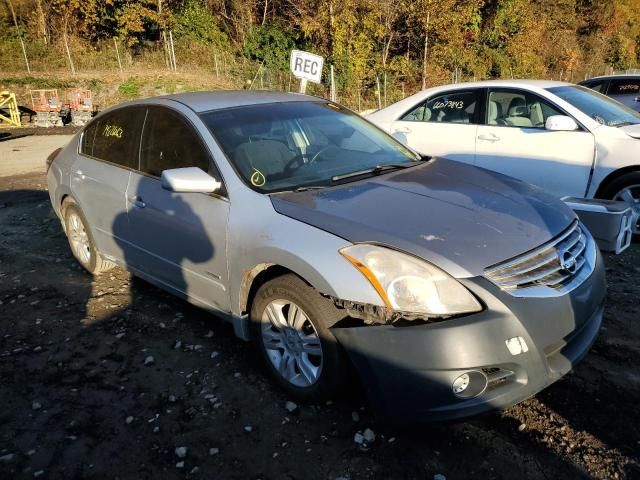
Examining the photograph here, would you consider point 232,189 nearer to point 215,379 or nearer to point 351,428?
point 215,379

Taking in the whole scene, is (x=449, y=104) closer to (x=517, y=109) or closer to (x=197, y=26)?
(x=517, y=109)

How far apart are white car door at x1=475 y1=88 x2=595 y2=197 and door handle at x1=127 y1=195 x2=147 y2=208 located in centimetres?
395

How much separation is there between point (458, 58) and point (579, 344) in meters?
26.1

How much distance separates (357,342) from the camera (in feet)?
7.80

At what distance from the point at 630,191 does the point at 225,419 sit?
4488 mm

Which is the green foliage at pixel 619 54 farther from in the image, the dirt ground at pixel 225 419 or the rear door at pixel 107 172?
the rear door at pixel 107 172

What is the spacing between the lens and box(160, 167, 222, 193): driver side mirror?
3012 mm

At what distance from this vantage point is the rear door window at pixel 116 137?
13.1ft

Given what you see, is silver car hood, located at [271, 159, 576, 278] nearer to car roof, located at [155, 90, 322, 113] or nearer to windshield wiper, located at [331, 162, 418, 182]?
windshield wiper, located at [331, 162, 418, 182]

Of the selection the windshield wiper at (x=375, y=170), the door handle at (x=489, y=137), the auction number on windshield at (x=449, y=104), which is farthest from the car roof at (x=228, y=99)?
the auction number on windshield at (x=449, y=104)

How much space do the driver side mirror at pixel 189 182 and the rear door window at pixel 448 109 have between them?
4.09 meters

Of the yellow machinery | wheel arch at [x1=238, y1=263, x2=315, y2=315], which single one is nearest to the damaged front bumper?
wheel arch at [x1=238, y1=263, x2=315, y2=315]

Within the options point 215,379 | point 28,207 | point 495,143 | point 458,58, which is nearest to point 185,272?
point 215,379

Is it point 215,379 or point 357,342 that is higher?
point 357,342
